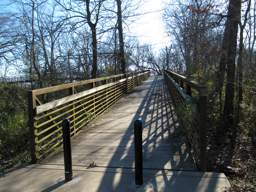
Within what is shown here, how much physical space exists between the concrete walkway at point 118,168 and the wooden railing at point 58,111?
0.30 metres

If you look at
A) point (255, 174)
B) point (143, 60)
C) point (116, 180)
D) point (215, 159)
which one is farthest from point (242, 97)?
point (143, 60)

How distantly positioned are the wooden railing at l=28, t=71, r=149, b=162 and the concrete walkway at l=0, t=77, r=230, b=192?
30 centimetres

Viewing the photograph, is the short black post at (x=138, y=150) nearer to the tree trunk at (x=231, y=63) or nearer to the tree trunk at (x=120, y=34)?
the tree trunk at (x=231, y=63)

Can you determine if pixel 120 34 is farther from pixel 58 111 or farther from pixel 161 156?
pixel 161 156

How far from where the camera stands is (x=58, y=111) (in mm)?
6156

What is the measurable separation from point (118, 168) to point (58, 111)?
2.31 m

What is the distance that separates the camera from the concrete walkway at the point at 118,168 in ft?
12.3

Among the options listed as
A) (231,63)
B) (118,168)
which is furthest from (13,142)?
(231,63)

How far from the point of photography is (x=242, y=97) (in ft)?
28.5

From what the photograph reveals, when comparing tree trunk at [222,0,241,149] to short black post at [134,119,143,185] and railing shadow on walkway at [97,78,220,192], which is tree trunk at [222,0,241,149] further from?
short black post at [134,119,143,185]

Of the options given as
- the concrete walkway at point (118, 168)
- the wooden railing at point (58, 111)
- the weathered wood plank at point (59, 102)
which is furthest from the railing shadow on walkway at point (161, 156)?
the weathered wood plank at point (59, 102)

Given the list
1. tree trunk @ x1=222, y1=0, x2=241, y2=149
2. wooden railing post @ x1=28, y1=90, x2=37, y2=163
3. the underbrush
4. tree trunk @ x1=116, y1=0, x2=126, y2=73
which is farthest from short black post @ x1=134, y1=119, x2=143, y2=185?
tree trunk @ x1=116, y1=0, x2=126, y2=73

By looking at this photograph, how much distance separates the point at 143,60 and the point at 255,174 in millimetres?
61258

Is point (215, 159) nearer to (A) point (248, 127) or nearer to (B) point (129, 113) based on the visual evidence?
(A) point (248, 127)
